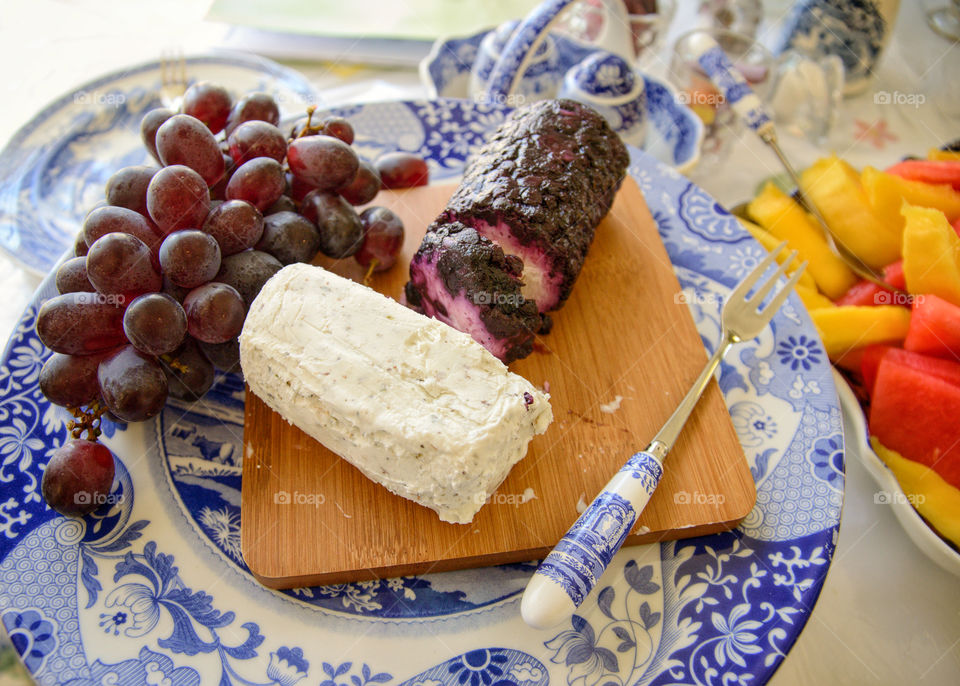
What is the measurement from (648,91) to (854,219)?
699mm

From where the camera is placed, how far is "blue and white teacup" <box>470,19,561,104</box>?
1775 millimetres

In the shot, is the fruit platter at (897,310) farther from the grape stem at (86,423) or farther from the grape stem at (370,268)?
the grape stem at (86,423)

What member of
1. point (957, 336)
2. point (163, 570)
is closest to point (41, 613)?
point (163, 570)

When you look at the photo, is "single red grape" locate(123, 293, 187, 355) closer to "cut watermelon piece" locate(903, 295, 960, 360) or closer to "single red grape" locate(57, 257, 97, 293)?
"single red grape" locate(57, 257, 97, 293)

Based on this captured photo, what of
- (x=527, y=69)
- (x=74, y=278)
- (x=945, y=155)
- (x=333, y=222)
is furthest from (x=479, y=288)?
(x=945, y=155)

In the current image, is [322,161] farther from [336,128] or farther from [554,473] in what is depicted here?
[554,473]

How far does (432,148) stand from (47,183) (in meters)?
0.97

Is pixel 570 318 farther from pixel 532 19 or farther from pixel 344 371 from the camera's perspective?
pixel 532 19

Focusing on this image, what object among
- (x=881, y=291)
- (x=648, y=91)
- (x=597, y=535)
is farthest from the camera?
(x=648, y=91)

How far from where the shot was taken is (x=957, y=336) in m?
1.13

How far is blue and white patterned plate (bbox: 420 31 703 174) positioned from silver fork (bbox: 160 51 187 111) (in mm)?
687

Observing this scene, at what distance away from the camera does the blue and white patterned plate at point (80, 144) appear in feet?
4.77

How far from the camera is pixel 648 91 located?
5.90 ft

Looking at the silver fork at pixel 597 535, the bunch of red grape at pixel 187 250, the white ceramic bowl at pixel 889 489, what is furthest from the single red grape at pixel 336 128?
the white ceramic bowl at pixel 889 489
